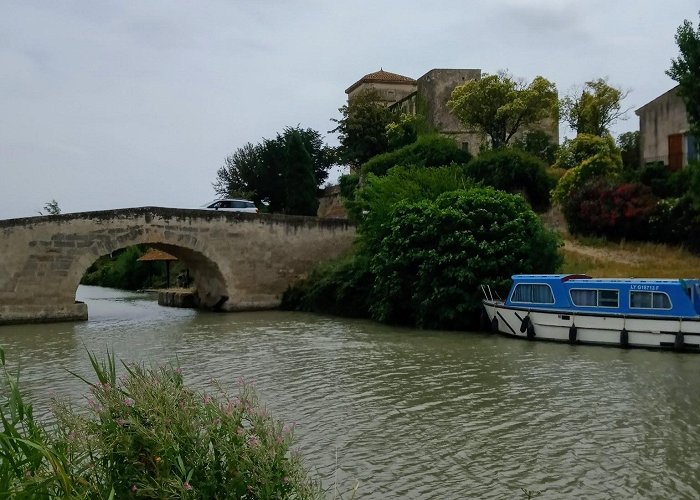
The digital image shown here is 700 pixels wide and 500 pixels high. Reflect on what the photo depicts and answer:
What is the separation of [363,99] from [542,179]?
16905 millimetres

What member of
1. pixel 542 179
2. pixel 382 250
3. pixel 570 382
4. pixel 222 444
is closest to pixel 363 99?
pixel 542 179

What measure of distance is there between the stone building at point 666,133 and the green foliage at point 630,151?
1.11 m

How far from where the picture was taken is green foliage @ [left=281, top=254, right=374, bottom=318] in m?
24.4

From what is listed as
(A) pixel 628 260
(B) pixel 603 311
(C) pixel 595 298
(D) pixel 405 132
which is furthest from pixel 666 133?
(B) pixel 603 311

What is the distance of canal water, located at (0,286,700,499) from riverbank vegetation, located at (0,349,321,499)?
8.14 ft

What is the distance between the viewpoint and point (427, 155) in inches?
1339

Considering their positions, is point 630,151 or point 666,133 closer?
point 666,133

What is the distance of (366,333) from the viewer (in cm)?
2009

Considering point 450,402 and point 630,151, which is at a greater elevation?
point 630,151

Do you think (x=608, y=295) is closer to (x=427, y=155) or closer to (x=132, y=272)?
(x=427, y=155)

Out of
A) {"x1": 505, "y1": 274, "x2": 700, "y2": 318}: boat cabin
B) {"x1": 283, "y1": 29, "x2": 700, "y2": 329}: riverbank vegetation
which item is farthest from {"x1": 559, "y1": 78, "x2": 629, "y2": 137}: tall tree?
{"x1": 505, "y1": 274, "x2": 700, "y2": 318}: boat cabin

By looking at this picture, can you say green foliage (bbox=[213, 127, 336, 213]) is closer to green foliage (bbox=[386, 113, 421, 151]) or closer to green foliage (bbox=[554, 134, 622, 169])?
green foliage (bbox=[386, 113, 421, 151])

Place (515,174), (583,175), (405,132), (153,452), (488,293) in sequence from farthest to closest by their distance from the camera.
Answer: (405,132) < (515,174) < (583,175) < (488,293) < (153,452)

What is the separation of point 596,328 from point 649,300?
1.22m
